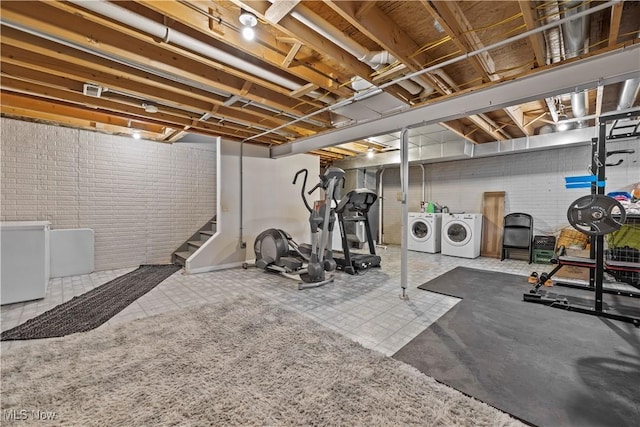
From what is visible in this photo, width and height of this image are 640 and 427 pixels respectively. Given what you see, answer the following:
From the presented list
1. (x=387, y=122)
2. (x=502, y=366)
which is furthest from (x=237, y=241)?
(x=502, y=366)

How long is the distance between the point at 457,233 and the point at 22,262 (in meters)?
7.59

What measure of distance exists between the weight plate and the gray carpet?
2495 millimetres

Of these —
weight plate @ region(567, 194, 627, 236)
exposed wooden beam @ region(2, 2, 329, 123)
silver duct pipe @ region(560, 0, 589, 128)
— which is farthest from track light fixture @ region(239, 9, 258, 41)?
weight plate @ region(567, 194, 627, 236)

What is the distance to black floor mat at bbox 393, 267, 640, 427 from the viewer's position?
1.52 meters

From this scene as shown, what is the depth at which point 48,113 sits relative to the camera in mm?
3885

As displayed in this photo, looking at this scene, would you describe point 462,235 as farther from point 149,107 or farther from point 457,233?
point 149,107

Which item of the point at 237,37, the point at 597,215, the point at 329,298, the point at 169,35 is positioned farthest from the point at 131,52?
the point at 597,215

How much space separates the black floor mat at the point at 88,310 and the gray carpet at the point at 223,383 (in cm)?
22

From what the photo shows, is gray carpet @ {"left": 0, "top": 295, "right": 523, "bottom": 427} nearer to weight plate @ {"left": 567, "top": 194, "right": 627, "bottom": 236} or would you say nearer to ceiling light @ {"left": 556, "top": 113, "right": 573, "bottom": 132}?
weight plate @ {"left": 567, "top": 194, "right": 627, "bottom": 236}

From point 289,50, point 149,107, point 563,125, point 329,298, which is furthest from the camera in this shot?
point 563,125

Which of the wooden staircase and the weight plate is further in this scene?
the wooden staircase

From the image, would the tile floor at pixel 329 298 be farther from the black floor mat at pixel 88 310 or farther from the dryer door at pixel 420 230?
the dryer door at pixel 420 230

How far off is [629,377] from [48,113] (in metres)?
7.16

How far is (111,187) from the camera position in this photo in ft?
16.0
